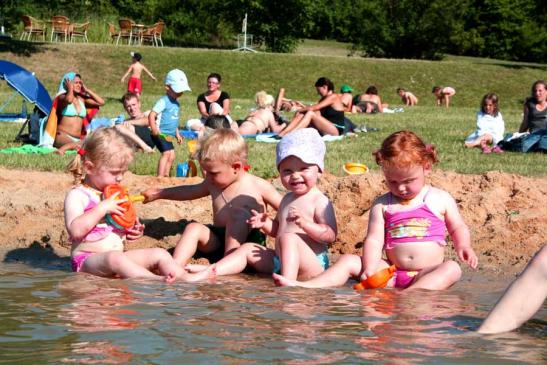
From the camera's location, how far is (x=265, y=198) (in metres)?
7.40

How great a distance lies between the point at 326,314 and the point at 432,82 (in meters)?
30.7

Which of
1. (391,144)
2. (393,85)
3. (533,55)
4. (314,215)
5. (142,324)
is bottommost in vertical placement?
(142,324)

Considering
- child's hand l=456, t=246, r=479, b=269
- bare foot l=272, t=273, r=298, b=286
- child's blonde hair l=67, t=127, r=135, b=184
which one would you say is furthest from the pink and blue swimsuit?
child's blonde hair l=67, t=127, r=135, b=184

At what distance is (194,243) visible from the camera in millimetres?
7180

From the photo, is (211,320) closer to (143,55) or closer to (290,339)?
(290,339)

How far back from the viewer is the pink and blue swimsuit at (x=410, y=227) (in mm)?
6551

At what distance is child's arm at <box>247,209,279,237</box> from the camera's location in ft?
22.3

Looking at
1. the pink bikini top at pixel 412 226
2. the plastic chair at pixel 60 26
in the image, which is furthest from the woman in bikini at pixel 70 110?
the plastic chair at pixel 60 26

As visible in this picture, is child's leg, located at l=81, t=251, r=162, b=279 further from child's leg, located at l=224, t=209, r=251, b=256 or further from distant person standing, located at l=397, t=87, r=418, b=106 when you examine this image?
distant person standing, located at l=397, t=87, r=418, b=106

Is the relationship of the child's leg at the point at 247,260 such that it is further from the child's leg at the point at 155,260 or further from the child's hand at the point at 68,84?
the child's hand at the point at 68,84

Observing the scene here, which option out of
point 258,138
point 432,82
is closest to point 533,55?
→ point 432,82

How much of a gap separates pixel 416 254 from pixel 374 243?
313 millimetres

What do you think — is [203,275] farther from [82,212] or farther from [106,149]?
[106,149]

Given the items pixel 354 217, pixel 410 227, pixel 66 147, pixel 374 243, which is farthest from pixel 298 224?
pixel 66 147
